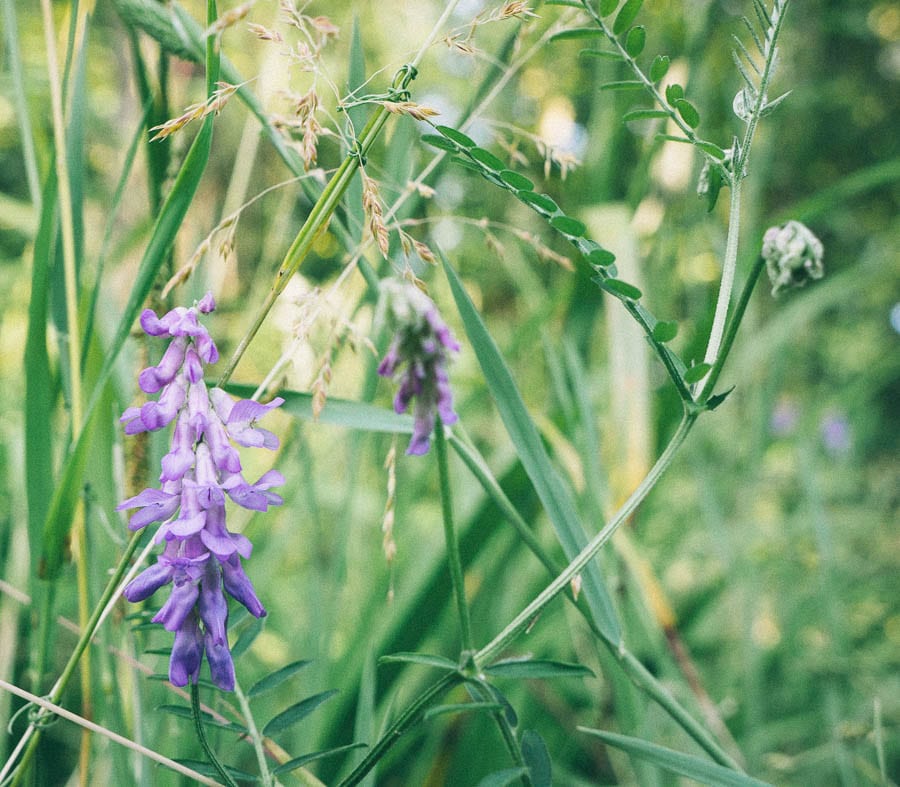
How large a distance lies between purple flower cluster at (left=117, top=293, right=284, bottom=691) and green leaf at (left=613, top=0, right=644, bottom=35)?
305mm

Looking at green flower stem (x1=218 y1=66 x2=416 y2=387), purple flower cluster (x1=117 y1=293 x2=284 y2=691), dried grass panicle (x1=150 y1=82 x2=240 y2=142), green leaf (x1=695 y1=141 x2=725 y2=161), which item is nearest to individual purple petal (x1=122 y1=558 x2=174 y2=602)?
purple flower cluster (x1=117 y1=293 x2=284 y2=691)

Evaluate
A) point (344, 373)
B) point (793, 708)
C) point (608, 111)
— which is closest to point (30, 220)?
point (608, 111)

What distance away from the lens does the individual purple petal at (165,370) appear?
0.35 metres

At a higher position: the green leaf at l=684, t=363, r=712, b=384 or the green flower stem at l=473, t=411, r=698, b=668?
the green leaf at l=684, t=363, r=712, b=384

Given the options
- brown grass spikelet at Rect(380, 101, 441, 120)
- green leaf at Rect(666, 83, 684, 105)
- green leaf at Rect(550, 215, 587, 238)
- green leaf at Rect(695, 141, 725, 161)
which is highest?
green leaf at Rect(666, 83, 684, 105)

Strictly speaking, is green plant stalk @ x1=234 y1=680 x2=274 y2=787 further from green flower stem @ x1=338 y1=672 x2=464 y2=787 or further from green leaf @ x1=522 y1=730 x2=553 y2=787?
green leaf @ x1=522 y1=730 x2=553 y2=787

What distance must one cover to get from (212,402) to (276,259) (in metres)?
0.49

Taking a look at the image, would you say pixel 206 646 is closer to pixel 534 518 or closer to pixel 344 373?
pixel 534 518

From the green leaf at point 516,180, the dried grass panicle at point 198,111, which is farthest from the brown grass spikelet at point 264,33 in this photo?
the green leaf at point 516,180

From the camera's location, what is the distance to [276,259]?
33.1 inches

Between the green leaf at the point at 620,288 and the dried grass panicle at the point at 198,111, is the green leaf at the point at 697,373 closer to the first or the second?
the green leaf at the point at 620,288

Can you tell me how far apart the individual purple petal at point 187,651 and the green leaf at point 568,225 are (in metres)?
0.27

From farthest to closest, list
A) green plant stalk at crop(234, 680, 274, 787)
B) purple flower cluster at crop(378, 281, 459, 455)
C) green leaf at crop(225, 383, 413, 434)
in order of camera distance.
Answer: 1. green leaf at crop(225, 383, 413, 434)
2. green plant stalk at crop(234, 680, 274, 787)
3. purple flower cluster at crop(378, 281, 459, 455)

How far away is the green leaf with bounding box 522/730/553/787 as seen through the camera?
445mm
